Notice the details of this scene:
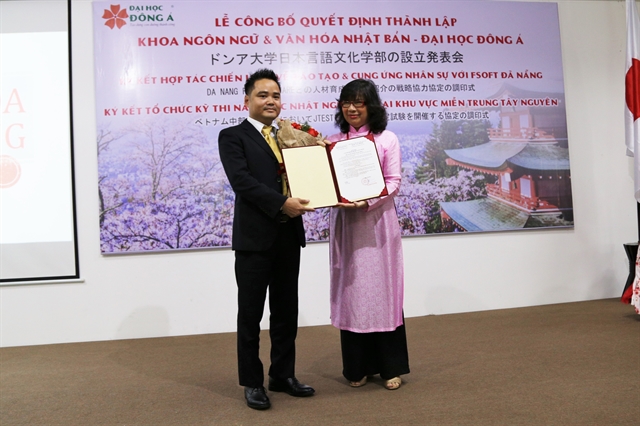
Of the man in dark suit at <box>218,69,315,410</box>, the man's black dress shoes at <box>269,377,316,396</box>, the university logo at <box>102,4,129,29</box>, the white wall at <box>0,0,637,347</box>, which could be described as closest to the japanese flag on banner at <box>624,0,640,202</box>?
the white wall at <box>0,0,637,347</box>

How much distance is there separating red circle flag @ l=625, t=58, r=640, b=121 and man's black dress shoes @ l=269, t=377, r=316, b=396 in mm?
3391

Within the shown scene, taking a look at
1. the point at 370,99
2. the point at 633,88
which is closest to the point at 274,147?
the point at 370,99

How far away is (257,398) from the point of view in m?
2.15

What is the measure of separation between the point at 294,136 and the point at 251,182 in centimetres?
29

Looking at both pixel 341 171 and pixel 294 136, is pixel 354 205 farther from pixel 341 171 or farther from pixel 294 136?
pixel 294 136

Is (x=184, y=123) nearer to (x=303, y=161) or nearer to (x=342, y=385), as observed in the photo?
(x=303, y=161)

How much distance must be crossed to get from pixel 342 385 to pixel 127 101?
277cm

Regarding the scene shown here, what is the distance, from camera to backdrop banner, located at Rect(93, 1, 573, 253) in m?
3.96

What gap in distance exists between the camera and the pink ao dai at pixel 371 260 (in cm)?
232

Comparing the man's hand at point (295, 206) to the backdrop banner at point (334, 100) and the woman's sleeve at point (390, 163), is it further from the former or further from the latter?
the backdrop banner at point (334, 100)

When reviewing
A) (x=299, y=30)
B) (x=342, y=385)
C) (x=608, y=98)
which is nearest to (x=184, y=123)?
(x=299, y=30)

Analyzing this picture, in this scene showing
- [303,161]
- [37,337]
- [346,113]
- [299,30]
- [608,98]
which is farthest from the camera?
[608,98]

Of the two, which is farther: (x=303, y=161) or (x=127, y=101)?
(x=127, y=101)

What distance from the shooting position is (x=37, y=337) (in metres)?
3.88
